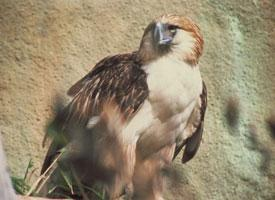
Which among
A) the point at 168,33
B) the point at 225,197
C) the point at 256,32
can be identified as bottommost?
the point at 225,197

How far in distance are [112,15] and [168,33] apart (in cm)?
72

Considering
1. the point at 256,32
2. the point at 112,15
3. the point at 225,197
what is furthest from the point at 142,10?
the point at 225,197

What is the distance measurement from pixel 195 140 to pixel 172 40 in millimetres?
556

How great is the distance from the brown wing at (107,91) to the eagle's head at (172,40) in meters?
0.09

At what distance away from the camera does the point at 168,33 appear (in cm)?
598

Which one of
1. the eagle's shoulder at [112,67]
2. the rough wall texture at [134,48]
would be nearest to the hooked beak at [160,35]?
the eagle's shoulder at [112,67]

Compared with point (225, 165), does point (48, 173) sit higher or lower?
higher

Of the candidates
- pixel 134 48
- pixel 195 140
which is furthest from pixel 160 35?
pixel 134 48

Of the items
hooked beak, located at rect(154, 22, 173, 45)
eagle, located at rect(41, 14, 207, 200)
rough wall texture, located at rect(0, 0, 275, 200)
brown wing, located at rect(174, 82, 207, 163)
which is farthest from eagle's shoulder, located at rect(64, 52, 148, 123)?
rough wall texture, located at rect(0, 0, 275, 200)

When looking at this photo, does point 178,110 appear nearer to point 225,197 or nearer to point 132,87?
point 132,87

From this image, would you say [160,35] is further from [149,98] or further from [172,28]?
[149,98]

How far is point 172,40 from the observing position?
599 centimetres

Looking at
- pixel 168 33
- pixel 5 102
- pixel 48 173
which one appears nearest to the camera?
pixel 48 173

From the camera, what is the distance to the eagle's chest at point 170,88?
228 inches
